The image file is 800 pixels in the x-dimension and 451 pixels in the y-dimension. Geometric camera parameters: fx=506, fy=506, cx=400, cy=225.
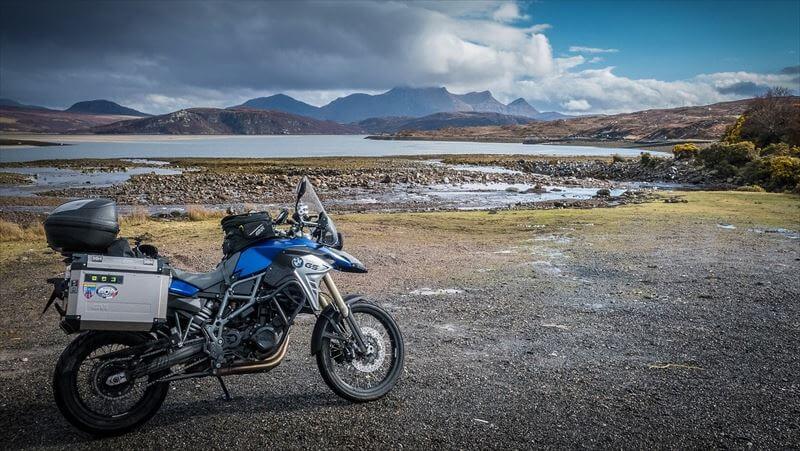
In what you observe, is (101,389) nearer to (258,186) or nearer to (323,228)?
(323,228)

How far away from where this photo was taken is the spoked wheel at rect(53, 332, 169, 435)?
4.15 m

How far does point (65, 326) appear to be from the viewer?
4.01m

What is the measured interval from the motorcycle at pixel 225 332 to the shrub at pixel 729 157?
43.8 meters

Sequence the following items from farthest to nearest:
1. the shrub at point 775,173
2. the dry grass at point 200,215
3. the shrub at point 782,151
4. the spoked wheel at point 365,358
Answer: the shrub at point 782,151
the shrub at point 775,173
the dry grass at point 200,215
the spoked wheel at point 365,358

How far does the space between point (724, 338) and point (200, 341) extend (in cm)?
664

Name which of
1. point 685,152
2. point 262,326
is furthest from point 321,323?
point 685,152

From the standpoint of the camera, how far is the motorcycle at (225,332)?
425 cm

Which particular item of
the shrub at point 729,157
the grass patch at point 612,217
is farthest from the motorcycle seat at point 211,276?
the shrub at point 729,157

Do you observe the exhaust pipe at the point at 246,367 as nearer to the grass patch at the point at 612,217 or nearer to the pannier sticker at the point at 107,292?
the pannier sticker at the point at 107,292

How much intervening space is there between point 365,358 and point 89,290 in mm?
2477

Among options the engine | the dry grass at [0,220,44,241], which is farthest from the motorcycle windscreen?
the dry grass at [0,220,44,241]

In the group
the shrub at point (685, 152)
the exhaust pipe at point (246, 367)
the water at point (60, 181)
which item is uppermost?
the shrub at point (685, 152)

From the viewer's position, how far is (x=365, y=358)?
502cm

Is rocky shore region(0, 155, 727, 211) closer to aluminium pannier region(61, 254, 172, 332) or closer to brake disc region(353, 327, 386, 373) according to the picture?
brake disc region(353, 327, 386, 373)
